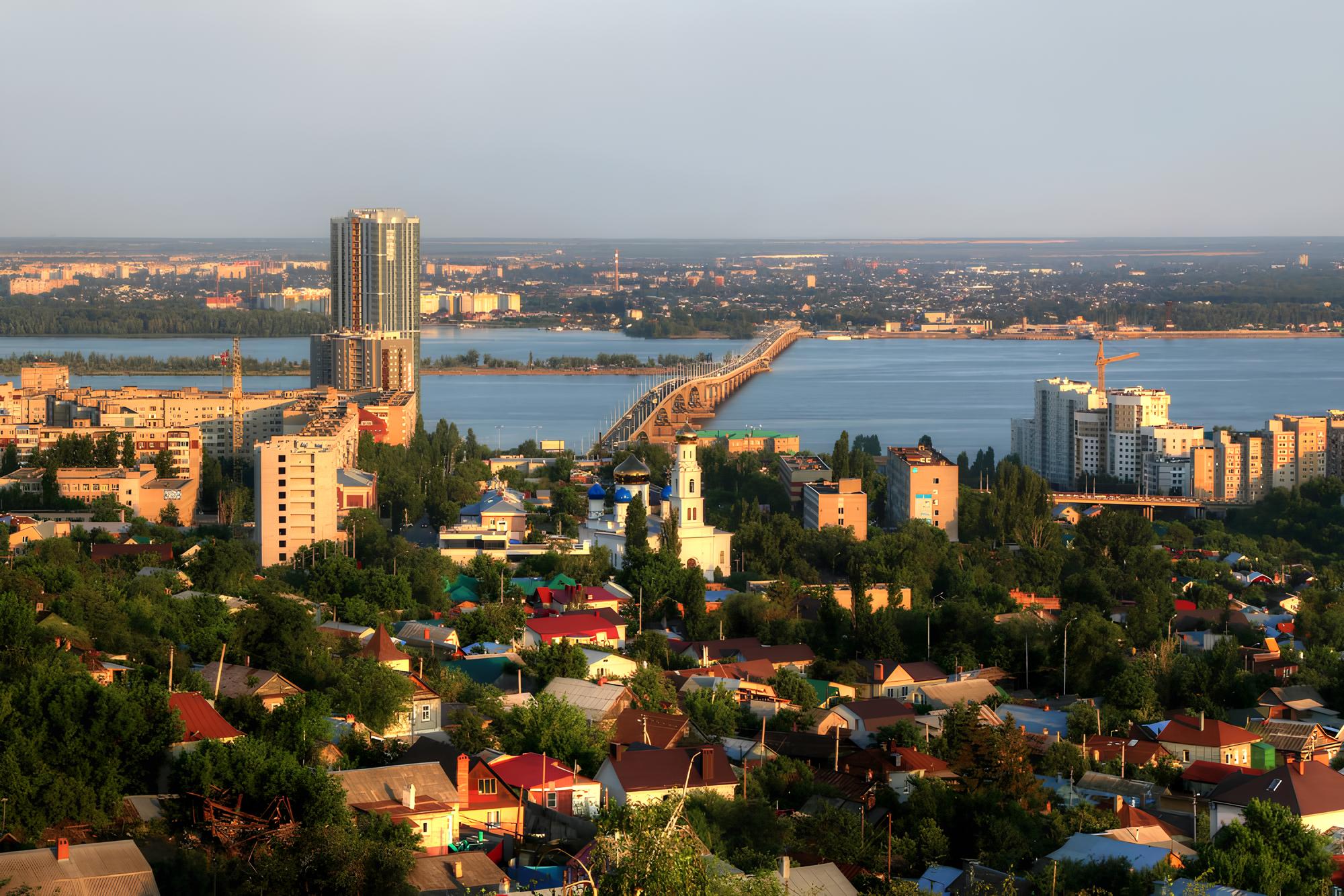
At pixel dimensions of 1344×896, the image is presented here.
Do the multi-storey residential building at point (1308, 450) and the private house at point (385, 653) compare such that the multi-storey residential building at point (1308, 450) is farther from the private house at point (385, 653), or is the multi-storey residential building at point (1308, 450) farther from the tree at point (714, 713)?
the private house at point (385, 653)

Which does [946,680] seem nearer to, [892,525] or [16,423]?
[892,525]

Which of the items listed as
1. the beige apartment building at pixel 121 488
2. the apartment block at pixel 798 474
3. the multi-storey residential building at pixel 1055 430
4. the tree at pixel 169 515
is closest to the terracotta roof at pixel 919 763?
the tree at pixel 169 515

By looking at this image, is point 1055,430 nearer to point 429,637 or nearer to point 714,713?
point 429,637

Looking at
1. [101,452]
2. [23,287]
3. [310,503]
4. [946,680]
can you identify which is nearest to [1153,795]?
[946,680]

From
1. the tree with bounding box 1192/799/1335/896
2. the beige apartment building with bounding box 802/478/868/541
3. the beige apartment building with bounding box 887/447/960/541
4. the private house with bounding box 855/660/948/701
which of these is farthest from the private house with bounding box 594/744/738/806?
the beige apartment building with bounding box 887/447/960/541

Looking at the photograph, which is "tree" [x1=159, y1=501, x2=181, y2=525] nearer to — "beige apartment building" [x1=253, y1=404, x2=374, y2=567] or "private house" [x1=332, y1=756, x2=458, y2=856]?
"beige apartment building" [x1=253, y1=404, x2=374, y2=567]

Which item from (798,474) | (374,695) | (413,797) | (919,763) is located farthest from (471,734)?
(798,474)
